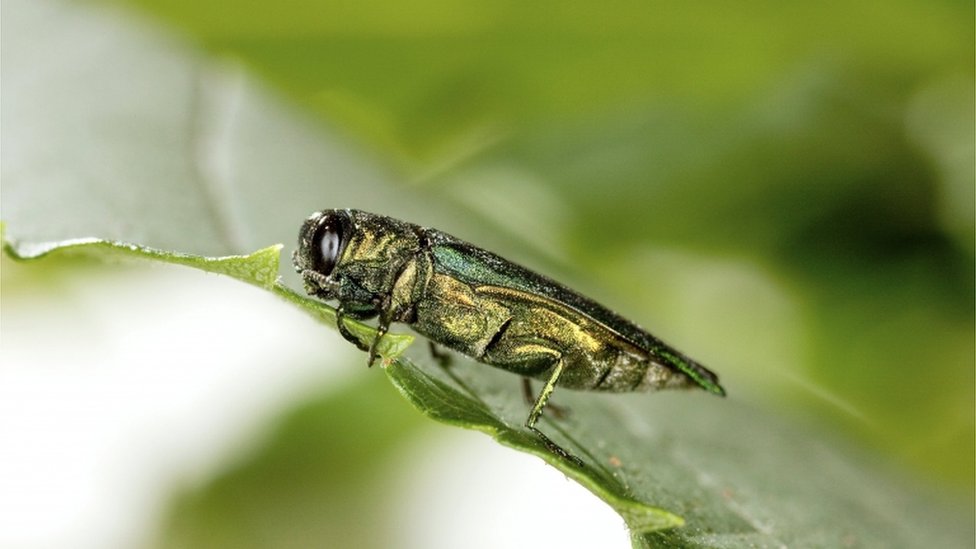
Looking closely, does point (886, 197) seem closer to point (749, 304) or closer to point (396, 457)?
point (749, 304)

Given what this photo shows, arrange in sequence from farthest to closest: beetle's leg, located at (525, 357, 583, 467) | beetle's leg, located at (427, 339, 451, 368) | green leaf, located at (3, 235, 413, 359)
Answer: beetle's leg, located at (427, 339, 451, 368) < beetle's leg, located at (525, 357, 583, 467) < green leaf, located at (3, 235, 413, 359)

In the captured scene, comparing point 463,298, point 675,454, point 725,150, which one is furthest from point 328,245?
point 725,150

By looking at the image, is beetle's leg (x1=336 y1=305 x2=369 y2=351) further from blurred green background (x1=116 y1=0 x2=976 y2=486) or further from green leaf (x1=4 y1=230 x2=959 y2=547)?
blurred green background (x1=116 y1=0 x2=976 y2=486)

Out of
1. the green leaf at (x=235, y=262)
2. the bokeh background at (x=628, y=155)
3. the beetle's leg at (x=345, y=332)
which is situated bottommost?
the green leaf at (x=235, y=262)

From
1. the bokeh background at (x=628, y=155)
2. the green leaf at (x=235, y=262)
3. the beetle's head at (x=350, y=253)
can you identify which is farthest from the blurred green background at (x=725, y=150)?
the green leaf at (x=235, y=262)

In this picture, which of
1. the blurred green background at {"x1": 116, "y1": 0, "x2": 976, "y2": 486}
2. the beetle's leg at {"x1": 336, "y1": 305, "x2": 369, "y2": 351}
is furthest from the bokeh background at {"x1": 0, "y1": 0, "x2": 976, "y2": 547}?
the beetle's leg at {"x1": 336, "y1": 305, "x2": 369, "y2": 351}

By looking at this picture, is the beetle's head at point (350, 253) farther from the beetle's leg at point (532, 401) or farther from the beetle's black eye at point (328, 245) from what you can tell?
the beetle's leg at point (532, 401)

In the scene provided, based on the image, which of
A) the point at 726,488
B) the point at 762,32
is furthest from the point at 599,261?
the point at 726,488
